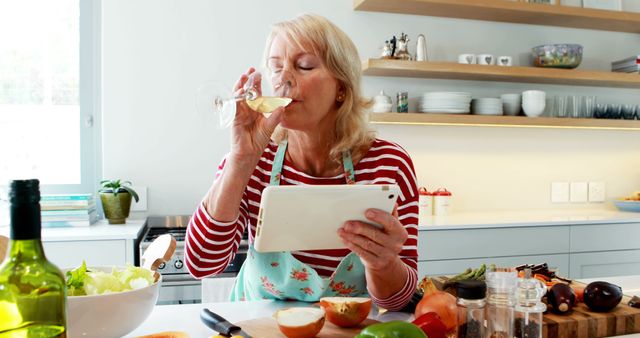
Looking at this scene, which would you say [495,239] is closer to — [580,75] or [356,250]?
[580,75]

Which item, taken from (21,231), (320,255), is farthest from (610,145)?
(21,231)

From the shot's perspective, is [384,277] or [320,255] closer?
[384,277]

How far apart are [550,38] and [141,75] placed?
2498 millimetres

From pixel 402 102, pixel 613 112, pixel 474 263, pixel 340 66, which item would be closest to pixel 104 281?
pixel 340 66

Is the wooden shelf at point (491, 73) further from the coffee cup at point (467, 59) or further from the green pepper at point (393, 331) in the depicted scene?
the green pepper at point (393, 331)

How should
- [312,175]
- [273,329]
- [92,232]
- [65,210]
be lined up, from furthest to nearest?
[65,210] → [92,232] → [312,175] → [273,329]

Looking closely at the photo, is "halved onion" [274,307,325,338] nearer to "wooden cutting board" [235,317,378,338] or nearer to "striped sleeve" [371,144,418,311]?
"wooden cutting board" [235,317,378,338]

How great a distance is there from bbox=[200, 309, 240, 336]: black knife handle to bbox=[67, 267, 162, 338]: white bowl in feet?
0.41

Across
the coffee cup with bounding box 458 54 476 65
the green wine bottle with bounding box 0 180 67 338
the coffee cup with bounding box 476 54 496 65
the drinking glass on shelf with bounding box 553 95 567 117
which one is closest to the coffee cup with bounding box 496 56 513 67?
the coffee cup with bounding box 476 54 496 65

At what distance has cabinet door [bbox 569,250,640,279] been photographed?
109 inches

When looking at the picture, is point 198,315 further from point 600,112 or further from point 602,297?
point 600,112

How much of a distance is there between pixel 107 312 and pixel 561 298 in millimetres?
853

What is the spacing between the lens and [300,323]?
0.95m

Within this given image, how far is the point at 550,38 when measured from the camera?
3348 mm
